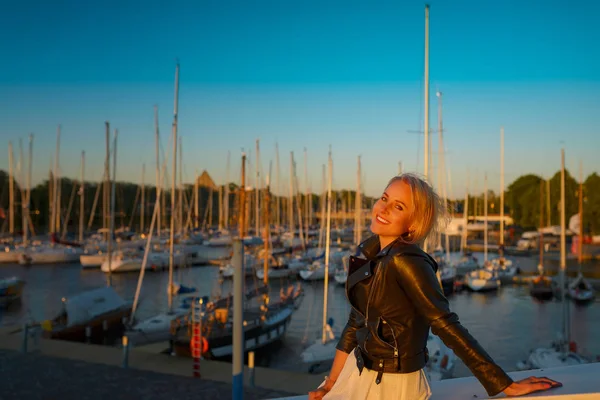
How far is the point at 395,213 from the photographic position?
2.12 m

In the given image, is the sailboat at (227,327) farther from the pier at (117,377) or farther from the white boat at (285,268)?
the white boat at (285,268)

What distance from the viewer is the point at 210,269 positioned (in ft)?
160

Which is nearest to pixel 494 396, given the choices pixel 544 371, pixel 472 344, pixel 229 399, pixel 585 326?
pixel 472 344

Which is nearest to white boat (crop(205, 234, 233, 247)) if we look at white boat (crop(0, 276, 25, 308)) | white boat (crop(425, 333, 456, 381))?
white boat (crop(0, 276, 25, 308))

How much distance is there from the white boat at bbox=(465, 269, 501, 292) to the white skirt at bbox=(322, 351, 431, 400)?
36.4m

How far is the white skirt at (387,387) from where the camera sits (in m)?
1.98

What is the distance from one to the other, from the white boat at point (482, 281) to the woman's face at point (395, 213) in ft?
120

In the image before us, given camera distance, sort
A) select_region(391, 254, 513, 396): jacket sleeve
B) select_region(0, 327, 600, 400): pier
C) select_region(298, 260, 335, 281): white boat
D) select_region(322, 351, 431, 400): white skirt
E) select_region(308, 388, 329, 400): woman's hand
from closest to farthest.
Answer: select_region(391, 254, 513, 396): jacket sleeve → select_region(322, 351, 431, 400): white skirt → select_region(308, 388, 329, 400): woman's hand → select_region(0, 327, 600, 400): pier → select_region(298, 260, 335, 281): white boat

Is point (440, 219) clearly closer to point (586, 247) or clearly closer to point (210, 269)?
point (210, 269)

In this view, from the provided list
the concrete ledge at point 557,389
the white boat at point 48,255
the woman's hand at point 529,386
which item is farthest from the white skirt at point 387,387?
the white boat at point 48,255

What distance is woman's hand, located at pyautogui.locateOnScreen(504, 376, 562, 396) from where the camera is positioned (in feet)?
6.53

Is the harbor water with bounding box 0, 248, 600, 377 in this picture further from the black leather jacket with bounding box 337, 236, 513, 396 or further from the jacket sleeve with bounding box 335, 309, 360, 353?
the black leather jacket with bounding box 337, 236, 513, 396

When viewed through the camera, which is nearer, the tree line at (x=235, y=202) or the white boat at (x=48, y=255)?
the white boat at (x=48, y=255)

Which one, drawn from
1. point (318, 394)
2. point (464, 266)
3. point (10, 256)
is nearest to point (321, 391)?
point (318, 394)
